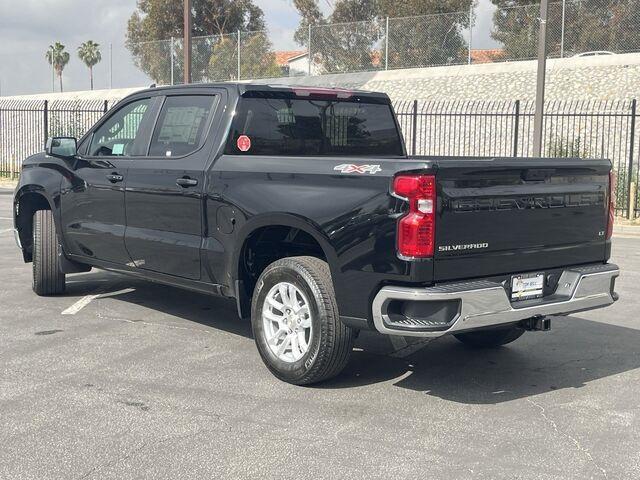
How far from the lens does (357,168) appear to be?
187 inches

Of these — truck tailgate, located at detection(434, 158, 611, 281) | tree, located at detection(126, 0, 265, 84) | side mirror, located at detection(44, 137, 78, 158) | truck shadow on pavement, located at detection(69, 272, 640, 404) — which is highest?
tree, located at detection(126, 0, 265, 84)

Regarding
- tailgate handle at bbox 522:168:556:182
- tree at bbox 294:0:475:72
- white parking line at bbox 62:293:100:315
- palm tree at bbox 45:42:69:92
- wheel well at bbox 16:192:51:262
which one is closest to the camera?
tailgate handle at bbox 522:168:556:182

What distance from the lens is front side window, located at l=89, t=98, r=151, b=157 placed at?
665 cm

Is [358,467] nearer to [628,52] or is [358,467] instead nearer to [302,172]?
[302,172]

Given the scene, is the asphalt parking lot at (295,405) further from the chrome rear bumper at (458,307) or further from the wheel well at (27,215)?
the wheel well at (27,215)

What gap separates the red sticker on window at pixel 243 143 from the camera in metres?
5.80

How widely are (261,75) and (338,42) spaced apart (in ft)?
14.0

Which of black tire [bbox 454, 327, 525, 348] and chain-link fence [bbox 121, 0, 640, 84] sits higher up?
chain-link fence [bbox 121, 0, 640, 84]

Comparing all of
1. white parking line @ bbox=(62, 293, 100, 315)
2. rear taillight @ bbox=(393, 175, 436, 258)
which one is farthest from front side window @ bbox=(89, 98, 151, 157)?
rear taillight @ bbox=(393, 175, 436, 258)

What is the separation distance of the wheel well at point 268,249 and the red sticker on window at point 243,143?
67 centimetres

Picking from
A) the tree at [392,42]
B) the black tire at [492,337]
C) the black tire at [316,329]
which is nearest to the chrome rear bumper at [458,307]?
the black tire at [316,329]

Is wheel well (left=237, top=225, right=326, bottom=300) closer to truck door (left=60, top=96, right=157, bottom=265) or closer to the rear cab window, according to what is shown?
the rear cab window

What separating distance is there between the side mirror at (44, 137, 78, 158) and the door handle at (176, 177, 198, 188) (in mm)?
1655

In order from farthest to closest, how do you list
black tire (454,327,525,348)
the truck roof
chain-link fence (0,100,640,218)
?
chain-link fence (0,100,640,218) → black tire (454,327,525,348) → the truck roof
